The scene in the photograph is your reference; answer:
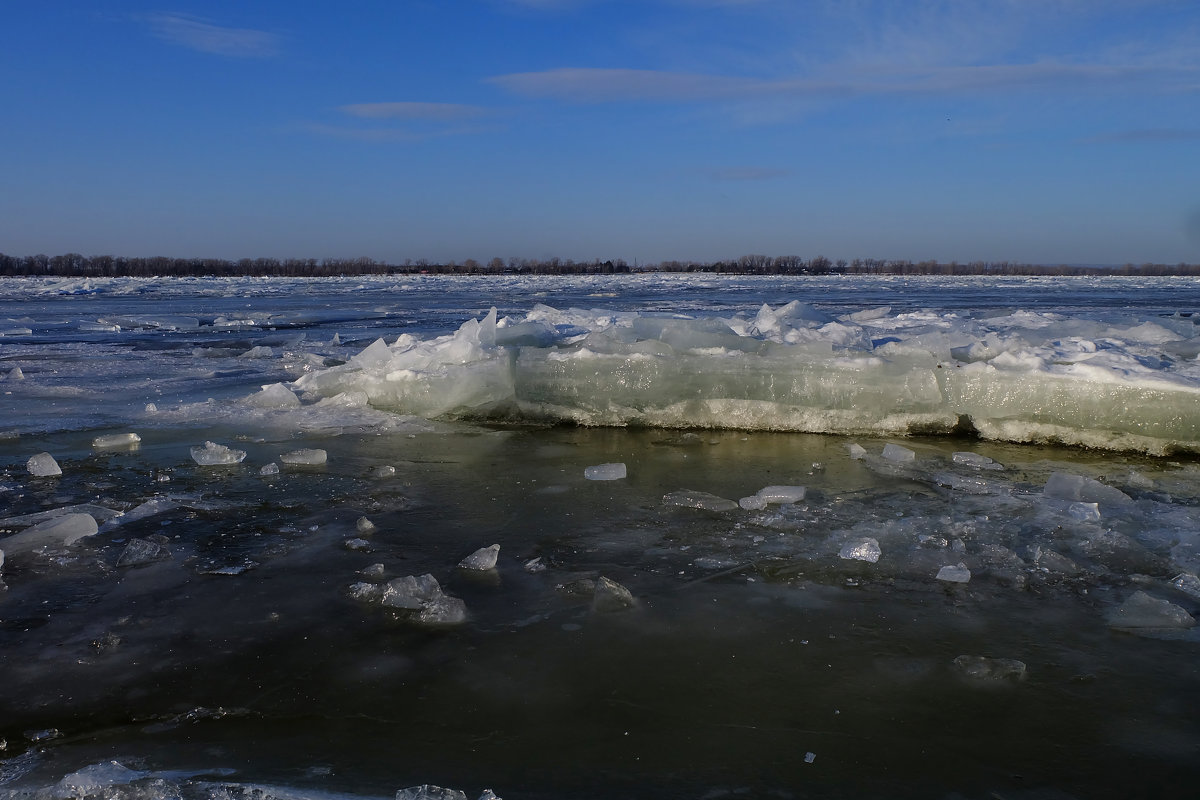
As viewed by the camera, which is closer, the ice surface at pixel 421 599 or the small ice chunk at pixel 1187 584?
the ice surface at pixel 421 599

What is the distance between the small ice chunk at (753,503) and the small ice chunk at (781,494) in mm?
37

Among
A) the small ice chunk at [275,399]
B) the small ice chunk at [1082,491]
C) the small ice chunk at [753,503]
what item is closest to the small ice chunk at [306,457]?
the small ice chunk at [275,399]

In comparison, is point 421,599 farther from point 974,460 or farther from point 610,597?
point 974,460

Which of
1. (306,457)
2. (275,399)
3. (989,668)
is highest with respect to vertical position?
(275,399)

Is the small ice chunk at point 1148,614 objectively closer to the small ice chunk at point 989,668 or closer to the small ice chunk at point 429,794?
the small ice chunk at point 989,668

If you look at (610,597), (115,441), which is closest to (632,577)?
(610,597)

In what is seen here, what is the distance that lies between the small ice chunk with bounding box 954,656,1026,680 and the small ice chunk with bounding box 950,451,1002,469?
2.79m

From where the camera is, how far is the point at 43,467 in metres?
4.85

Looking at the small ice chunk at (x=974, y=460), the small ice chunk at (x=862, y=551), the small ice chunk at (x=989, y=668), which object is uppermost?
the small ice chunk at (x=974, y=460)

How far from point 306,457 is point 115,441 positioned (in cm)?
160

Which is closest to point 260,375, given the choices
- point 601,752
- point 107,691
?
point 107,691

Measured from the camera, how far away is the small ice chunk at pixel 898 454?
5.17m

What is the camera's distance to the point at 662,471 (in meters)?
5.05

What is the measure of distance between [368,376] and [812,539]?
4.75 metres
